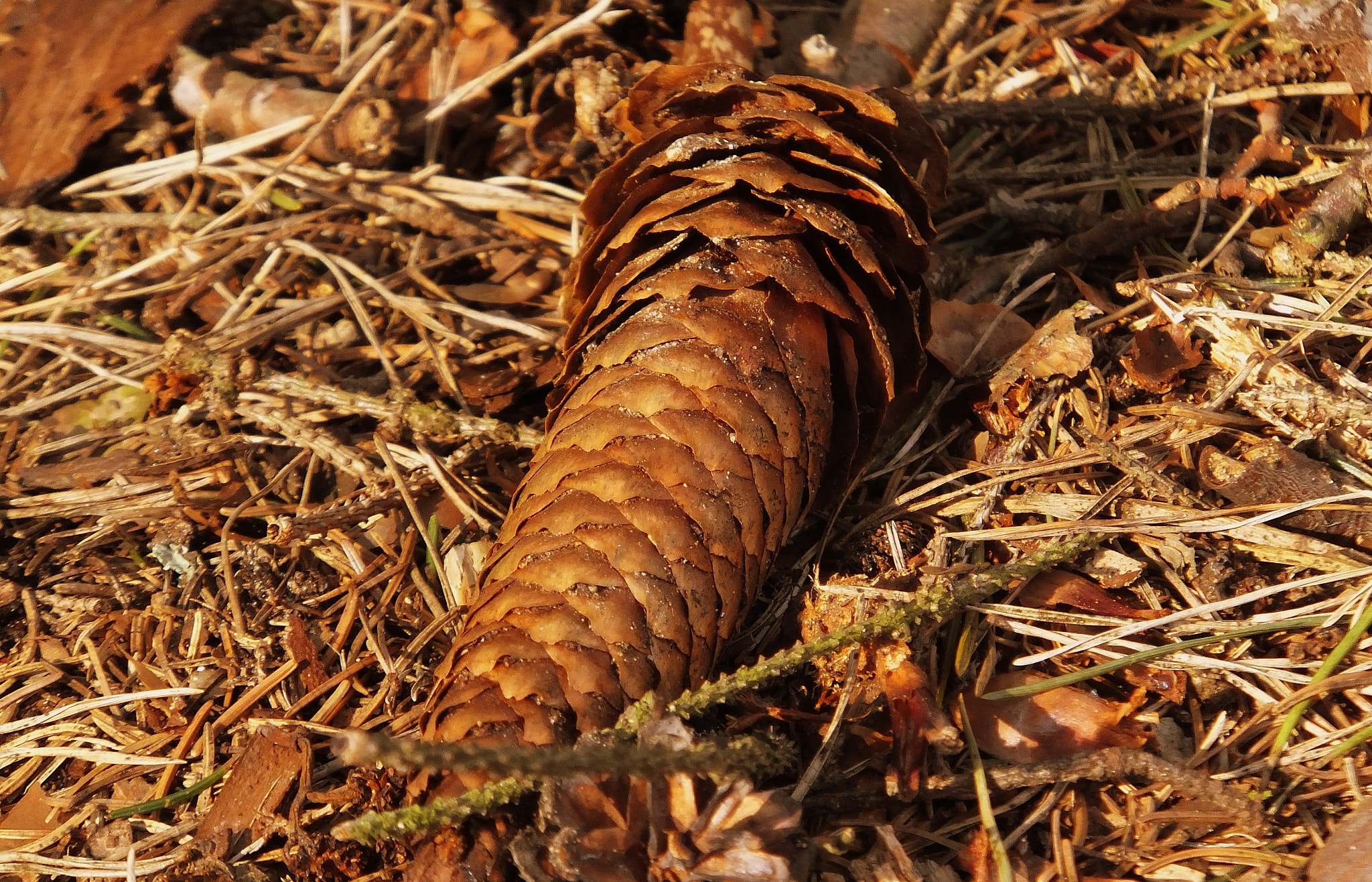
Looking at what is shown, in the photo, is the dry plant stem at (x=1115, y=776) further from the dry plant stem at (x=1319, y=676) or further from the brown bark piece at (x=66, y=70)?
the brown bark piece at (x=66, y=70)

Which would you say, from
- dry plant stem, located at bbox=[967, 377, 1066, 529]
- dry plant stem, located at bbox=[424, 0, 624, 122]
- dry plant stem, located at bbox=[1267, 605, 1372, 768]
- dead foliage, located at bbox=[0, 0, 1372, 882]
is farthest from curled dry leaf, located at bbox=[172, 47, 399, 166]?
dry plant stem, located at bbox=[1267, 605, 1372, 768]

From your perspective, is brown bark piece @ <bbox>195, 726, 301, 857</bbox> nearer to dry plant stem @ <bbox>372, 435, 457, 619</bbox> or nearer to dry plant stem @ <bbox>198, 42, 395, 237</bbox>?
dry plant stem @ <bbox>372, 435, 457, 619</bbox>

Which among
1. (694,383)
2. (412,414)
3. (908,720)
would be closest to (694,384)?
(694,383)

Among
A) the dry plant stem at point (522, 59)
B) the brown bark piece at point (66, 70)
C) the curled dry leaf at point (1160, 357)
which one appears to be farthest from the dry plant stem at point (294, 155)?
the curled dry leaf at point (1160, 357)

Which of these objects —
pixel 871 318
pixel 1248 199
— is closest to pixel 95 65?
pixel 871 318

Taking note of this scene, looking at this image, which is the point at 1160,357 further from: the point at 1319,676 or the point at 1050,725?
the point at 1050,725

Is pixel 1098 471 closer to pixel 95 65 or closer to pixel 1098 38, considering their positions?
pixel 1098 38
